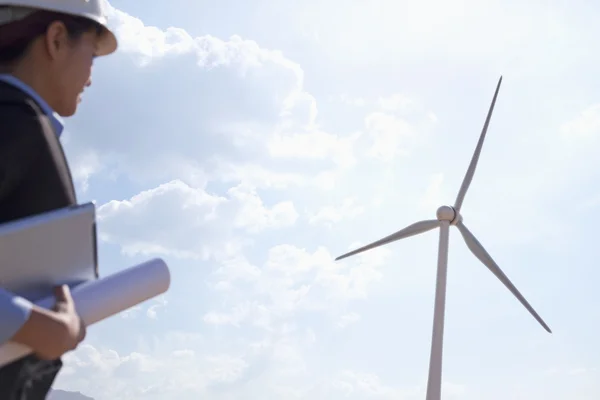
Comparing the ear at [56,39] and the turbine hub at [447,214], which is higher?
the ear at [56,39]

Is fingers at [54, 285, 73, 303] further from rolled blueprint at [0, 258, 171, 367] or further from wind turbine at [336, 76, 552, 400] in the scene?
wind turbine at [336, 76, 552, 400]

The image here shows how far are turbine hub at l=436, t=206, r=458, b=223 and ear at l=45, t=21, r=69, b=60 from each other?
45060 mm

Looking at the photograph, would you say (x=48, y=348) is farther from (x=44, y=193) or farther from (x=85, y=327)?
(x=44, y=193)

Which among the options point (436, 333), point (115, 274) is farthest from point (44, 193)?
point (436, 333)

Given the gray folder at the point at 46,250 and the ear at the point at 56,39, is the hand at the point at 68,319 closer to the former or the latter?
the gray folder at the point at 46,250

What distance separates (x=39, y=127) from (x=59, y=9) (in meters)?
0.67

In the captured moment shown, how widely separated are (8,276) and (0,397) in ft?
1.59

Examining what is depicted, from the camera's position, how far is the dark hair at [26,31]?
3.51 m

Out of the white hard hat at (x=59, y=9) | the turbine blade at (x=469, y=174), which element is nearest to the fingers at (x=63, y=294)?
the white hard hat at (x=59, y=9)

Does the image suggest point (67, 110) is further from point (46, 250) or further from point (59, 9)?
point (46, 250)

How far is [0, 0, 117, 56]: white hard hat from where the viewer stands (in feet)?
11.3

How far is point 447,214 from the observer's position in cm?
4759

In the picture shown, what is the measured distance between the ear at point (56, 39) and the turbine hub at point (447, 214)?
45.1 metres

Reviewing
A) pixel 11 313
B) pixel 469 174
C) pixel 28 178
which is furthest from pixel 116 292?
pixel 469 174
